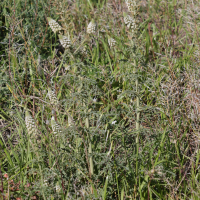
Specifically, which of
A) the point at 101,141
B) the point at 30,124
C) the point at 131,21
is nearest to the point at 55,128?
the point at 30,124

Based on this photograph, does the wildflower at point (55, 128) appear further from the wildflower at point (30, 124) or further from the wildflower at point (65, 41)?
the wildflower at point (65, 41)

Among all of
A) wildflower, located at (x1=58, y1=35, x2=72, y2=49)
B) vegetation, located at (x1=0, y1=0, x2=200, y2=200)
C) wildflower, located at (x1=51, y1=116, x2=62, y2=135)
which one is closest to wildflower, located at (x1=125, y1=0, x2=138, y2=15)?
vegetation, located at (x1=0, y1=0, x2=200, y2=200)

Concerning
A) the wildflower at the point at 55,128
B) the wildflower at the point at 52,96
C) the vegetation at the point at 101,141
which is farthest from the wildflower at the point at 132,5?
the wildflower at the point at 55,128

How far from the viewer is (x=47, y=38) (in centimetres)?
372

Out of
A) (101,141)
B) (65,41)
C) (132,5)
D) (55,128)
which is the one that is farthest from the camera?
(101,141)

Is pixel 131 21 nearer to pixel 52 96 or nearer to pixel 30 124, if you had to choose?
pixel 52 96

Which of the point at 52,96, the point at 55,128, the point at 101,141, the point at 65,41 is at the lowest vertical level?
the point at 101,141

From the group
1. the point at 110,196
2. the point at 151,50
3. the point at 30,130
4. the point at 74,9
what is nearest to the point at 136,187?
the point at 110,196

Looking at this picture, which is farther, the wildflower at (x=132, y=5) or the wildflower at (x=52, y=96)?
the wildflower at (x=52, y=96)

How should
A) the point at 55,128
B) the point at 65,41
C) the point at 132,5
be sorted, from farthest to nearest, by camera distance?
1. the point at 55,128
2. the point at 132,5
3. the point at 65,41

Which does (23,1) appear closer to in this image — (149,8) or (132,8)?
(149,8)

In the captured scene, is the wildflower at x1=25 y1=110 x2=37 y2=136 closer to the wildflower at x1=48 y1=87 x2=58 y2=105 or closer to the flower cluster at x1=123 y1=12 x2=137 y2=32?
the wildflower at x1=48 y1=87 x2=58 y2=105

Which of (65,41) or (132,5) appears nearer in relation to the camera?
(65,41)

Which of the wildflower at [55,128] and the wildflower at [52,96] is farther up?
the wildflower at [52,96]
